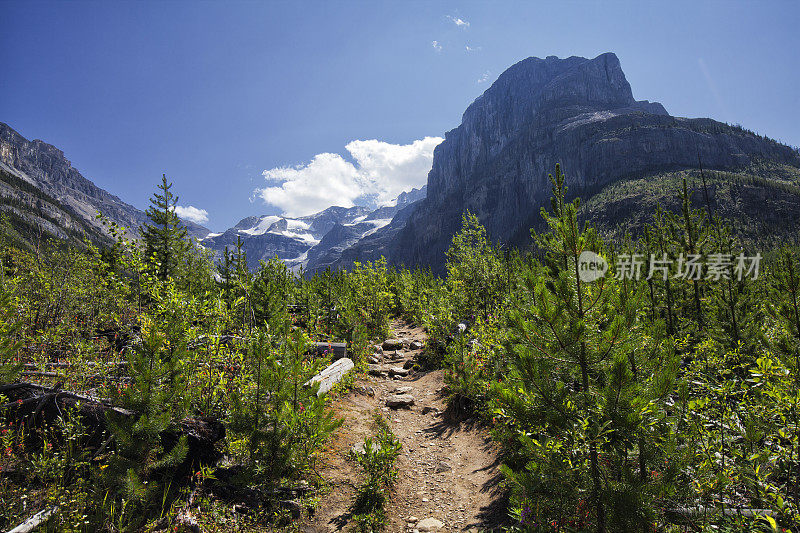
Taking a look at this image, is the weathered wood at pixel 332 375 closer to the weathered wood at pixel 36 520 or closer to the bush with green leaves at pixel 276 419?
the bush with green leaves at pixel 276 419

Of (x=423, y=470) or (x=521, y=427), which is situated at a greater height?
(x=521, y=427)

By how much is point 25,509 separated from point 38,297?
956 centimetres

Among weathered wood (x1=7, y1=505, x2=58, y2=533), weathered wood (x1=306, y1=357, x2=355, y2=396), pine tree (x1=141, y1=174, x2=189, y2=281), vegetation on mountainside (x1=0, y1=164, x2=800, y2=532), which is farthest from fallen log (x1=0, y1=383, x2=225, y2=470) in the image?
pine tree (x1=141, y1=174, x2=189, y2=281)

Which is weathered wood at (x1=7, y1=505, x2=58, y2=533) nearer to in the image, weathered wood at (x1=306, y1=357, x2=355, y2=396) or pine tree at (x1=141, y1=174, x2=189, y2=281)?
weathered wood at (x1=306, y1=357, x2=355, y2=396)

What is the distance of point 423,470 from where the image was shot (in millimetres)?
6152

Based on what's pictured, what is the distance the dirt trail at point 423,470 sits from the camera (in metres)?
4.70

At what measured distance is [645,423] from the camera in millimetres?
2838

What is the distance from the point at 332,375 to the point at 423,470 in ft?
11.3

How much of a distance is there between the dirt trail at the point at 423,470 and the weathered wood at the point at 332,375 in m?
0.53

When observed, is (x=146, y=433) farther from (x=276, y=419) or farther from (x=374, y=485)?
(x=374, y=485)

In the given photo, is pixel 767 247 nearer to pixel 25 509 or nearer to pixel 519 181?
pixel 519 181

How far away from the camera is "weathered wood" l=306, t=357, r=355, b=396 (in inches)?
310

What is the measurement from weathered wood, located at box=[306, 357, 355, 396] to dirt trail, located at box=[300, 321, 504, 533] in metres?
0.53

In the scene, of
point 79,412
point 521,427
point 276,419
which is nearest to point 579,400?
point 521,427
